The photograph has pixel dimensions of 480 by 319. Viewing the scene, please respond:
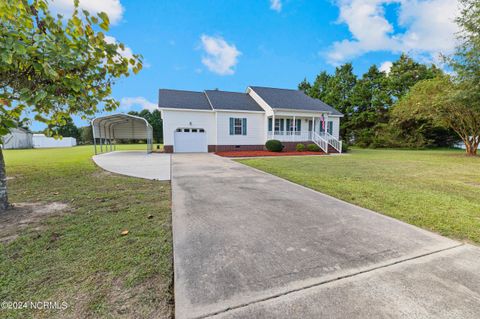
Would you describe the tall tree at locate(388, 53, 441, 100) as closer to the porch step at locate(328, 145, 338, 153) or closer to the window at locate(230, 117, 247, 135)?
the porch step at locate(328, 145, 338, 153)

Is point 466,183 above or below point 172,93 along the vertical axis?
below

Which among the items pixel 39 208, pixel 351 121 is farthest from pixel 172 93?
pixel 351 121

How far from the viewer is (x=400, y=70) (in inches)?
1073

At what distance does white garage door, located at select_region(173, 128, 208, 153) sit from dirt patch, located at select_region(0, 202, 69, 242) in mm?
12890

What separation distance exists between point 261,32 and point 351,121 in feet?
60.4

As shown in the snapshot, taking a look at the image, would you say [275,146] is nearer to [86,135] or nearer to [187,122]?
[187,122]

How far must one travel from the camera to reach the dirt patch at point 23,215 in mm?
2857

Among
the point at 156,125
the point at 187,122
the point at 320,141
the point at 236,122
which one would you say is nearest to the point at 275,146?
the point at 236,122

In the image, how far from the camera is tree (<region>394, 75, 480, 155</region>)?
13.3m

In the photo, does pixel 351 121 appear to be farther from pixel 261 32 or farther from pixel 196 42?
pixel 196 42

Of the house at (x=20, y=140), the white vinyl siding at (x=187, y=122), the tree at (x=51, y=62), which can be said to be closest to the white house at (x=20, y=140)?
the house at (x=20, y=140)

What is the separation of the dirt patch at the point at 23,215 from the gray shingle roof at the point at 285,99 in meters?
15.5

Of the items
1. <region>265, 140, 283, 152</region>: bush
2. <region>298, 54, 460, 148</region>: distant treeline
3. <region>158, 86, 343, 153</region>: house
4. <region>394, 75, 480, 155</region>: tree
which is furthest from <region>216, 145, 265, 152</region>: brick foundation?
<region>298, 54, 460, 148</region>: distant treeline

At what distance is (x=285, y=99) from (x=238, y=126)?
552 centimetres
